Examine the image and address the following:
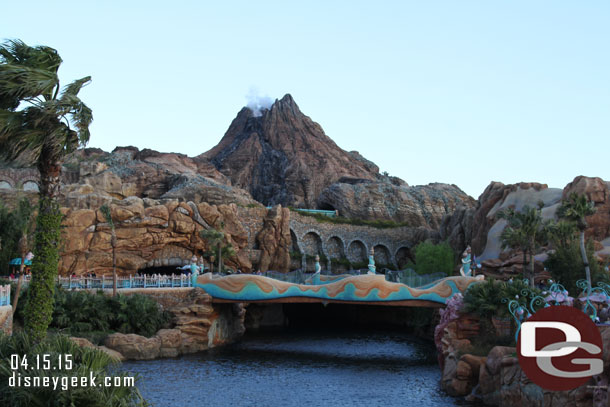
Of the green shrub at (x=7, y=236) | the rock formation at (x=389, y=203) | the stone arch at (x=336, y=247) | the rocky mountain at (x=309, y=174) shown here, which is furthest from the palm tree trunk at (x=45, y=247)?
the rocky mountain at (x=309, y=174)

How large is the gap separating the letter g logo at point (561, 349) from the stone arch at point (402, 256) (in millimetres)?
50829

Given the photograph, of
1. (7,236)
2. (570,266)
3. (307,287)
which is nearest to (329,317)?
(307,287)

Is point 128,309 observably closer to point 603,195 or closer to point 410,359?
point 410,359

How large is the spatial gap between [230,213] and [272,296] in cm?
1744

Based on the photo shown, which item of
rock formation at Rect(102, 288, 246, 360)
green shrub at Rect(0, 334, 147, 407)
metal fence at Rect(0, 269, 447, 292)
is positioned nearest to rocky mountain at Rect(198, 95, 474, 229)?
metal fence at Rect(0, 269, 447, 292)

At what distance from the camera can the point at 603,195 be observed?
4659cm

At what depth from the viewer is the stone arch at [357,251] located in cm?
6724

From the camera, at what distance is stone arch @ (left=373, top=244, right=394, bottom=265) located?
2717 inches

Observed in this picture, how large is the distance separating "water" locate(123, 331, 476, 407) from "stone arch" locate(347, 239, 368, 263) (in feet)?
86.9

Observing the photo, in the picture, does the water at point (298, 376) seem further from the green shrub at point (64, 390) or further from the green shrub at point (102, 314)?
the green shrub at point (64, 390)

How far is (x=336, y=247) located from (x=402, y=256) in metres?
8.47

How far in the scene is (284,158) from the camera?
4173 inches

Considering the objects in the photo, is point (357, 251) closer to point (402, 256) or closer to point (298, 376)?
point (402, 256)

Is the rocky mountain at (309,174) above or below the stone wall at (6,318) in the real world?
above
